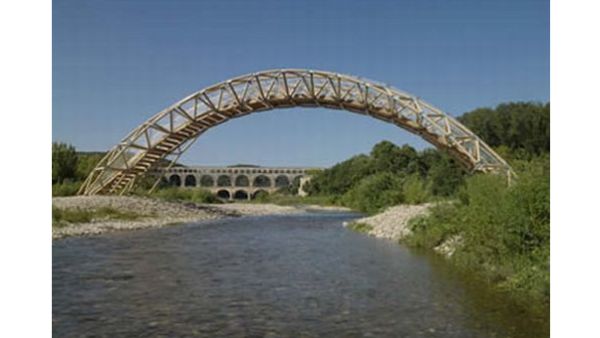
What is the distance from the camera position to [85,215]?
566 inches

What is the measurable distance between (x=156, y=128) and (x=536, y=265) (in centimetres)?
1366

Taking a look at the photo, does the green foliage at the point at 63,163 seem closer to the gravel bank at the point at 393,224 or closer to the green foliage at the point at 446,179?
the gravel bank at the point at 393,224

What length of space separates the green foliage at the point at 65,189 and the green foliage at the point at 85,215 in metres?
3.11

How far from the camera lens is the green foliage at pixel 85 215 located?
43.7ft

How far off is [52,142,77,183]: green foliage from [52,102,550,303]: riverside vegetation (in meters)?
0.03

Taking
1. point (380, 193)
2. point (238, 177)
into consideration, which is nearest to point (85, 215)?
point (380, 193)

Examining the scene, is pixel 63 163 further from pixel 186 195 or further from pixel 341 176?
pixel 341 176

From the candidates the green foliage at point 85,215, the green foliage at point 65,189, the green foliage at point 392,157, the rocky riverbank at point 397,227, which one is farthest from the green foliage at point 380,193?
the green foliage at point 65,189

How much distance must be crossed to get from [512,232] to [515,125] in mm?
9600

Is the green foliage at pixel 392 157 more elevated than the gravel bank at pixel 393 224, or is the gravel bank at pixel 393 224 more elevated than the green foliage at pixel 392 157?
the green foliage at pixel 392 157

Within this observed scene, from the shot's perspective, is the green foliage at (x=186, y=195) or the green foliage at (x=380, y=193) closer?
the green foliage at (x=380, y=193)

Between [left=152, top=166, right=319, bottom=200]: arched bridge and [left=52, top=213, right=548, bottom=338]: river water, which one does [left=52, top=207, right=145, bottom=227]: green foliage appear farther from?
[left=152, top=166, right=319, bottom=200]: arched bridge
